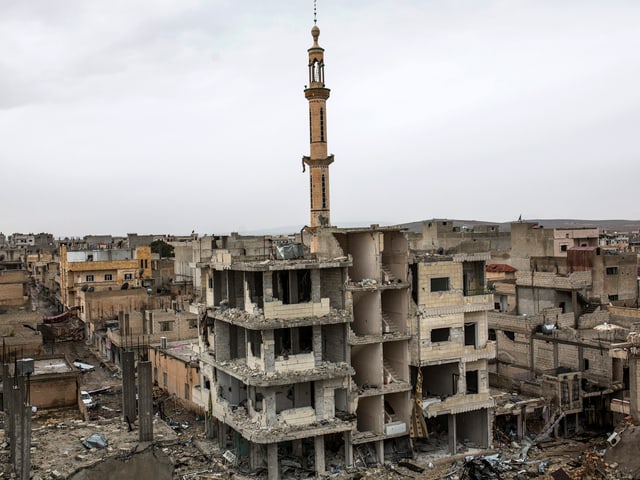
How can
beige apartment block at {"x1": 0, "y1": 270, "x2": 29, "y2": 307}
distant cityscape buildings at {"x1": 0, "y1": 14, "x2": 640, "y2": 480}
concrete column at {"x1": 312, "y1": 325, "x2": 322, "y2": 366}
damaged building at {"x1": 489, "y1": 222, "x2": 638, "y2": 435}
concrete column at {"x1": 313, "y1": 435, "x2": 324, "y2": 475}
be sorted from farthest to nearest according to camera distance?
1. beige apartment block at {"x1": 0, "y1": 270, "x2": 29, "y2": 307}
2. damaged building at {"x1": 489, "y1": 222, "x2": 638, "y2": 435}
3. concrete column at {"x1": 313, "y1": 435, "x2": 324, "y2": 475}
4. concrete column at {"x1": 312, "y1": 325, "x2": 322, "y2": 366}
5. distant cityscape buildings at {"x1": 0, "y1": 14, "x2": 640, "y2": 480}

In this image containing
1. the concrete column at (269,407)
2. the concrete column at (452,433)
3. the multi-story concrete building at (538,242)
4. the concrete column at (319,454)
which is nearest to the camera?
the concrete column at (269,407)

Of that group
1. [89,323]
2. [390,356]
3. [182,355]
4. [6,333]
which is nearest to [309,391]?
[390,356]

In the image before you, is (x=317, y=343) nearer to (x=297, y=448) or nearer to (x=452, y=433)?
(x=297, y=448)

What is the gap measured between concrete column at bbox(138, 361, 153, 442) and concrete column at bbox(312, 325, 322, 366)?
20.1 feet

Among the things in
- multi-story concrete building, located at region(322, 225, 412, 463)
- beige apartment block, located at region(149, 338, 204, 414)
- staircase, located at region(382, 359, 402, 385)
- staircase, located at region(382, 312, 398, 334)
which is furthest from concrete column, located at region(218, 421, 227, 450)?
staircase, located at region(382, 312, 398, 334)

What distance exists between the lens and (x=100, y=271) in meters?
61.5

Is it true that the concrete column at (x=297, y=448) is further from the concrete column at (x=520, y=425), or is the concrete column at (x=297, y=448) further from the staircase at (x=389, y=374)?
the concrete column at (x=520, y=425)

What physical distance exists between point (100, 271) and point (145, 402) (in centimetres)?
3895

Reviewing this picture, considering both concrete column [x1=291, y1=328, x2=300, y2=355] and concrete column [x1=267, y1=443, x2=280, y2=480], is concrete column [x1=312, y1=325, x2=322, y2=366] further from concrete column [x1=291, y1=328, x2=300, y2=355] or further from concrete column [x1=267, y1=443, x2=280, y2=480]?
concrete column [x1=267, y1=443, x2=280, y2=480]

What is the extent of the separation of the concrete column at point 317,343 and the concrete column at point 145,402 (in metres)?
6.14

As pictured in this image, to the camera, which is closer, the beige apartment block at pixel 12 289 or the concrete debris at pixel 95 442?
the concrete debris at pixel 95 442

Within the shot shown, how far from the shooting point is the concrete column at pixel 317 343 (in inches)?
998

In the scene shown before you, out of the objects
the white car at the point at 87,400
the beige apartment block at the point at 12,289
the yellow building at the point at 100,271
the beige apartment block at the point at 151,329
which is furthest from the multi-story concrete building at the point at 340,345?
the beige apartment block at the point at 12,289

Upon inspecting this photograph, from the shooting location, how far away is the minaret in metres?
46.3
